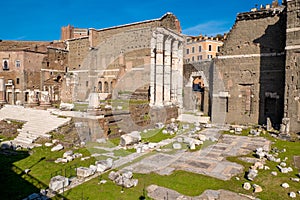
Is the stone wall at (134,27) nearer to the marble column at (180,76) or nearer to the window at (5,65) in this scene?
the marble column at (180,76)

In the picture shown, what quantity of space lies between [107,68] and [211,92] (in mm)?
19625

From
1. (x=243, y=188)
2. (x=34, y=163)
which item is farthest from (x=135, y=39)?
(x=243, y=188)

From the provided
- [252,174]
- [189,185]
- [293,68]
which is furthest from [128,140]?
[293,68]

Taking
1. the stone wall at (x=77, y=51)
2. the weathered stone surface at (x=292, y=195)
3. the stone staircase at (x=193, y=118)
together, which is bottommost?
the weathered stone surface at (x=292, y=195)

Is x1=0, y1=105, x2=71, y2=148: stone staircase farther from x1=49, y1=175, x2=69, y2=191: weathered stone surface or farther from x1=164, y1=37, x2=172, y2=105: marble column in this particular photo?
x1=164, y1=37, x2=172, y2=105: marble column

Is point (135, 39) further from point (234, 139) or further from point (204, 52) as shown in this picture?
point (234, 139)

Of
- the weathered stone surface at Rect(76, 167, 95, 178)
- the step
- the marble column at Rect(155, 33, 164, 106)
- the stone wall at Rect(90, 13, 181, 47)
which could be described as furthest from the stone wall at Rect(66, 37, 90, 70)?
the weathered stone surface at Rect(76, 167, 95, 178)

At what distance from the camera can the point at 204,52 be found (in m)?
42.2

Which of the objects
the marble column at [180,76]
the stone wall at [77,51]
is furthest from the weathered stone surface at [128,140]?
the stone wall at [77,51]

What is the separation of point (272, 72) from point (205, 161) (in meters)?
10.4

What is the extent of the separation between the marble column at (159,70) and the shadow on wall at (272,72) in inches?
267

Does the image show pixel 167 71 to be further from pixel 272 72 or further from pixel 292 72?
pixel 292 72

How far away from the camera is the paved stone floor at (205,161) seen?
26.5ft

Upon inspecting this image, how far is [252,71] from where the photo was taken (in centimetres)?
1709
